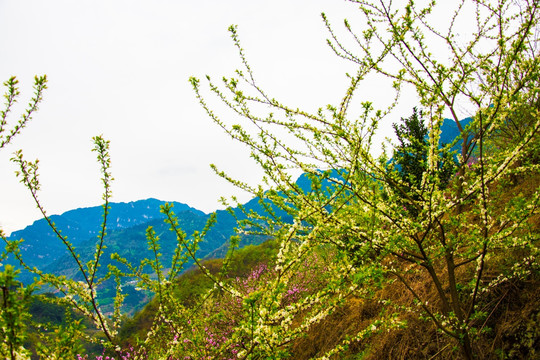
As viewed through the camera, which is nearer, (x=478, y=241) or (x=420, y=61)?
(x=478, y=241)

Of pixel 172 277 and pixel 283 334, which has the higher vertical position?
pixel 172 277

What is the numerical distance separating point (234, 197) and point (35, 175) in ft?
5.03

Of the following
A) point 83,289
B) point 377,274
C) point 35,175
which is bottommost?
point 377,274

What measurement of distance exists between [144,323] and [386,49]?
38.1 metres

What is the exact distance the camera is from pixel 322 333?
4.59 metres

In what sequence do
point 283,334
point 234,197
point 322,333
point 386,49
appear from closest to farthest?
1. point 283,334
2. point 386,49
3. point 234,197
4. point 322,333

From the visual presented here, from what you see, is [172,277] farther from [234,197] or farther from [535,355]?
[535,355]

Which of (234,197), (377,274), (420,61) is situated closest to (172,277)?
(234,197)

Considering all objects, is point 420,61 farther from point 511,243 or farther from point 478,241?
point 511,243

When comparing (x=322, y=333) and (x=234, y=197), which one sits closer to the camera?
(x=234, y=197)

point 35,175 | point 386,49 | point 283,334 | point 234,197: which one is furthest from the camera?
point 234,197

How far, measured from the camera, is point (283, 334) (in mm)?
1728

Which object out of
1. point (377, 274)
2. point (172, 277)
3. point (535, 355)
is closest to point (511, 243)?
point (535, 355)

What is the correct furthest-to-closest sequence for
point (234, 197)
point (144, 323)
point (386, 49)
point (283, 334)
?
point (144, 323) → point (234, 197) → point (386, 49) → point (283, 334)
